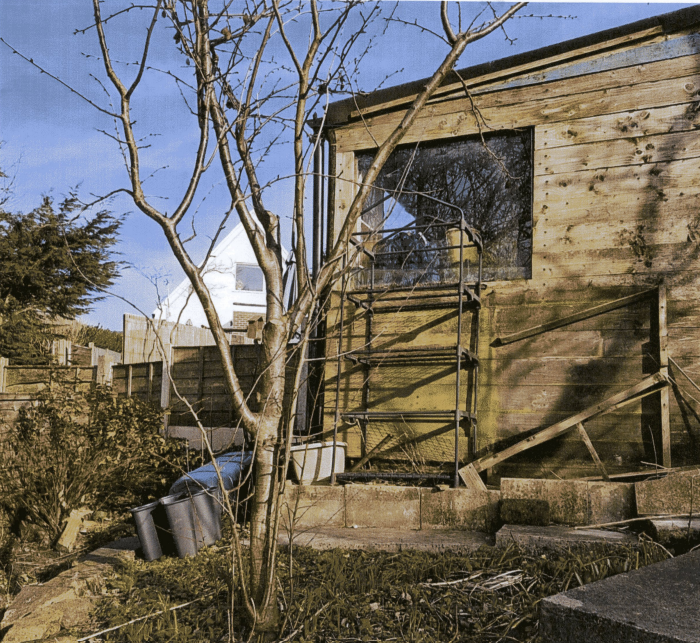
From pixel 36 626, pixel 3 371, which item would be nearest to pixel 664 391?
pixel 36 626

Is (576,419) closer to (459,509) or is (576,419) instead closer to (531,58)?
(459,509)

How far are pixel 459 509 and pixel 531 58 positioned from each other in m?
4.33

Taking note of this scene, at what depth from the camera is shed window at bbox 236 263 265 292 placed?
21.9 m

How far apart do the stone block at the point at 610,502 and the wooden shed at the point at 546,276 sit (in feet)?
1.71

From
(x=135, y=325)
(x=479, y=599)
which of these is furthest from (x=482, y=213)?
(x=135, y=325)

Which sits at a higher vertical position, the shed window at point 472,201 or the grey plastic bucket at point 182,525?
the shed window at point 472,201

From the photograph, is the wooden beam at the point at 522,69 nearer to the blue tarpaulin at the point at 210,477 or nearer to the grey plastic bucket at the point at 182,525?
the blue tarpaulin at the point at 210,477

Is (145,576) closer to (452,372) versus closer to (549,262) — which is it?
(452,372)

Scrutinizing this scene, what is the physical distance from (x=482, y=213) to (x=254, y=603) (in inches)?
179

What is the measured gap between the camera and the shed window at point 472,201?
21.1 feet

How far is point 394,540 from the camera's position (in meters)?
4.75

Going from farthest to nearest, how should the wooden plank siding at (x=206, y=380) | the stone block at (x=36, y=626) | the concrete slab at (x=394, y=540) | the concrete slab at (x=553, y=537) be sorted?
1. the wooden plank siding at (x=206, y=380)
2. the concrete slab at (x=394, y=540)
3. the concrete slab at (x=553, y=537)
4. the stone block at (x=36, y=626)

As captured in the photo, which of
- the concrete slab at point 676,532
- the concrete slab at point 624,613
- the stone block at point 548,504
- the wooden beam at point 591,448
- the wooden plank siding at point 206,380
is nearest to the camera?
the concrete slab at point 624,613

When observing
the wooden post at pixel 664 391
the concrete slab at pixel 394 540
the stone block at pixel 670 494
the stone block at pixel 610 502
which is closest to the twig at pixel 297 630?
the concrete slab at pixel 394 540
